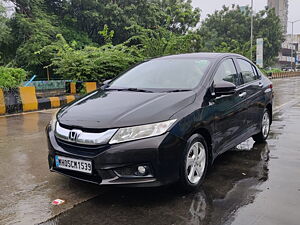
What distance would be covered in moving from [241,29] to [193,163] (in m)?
46.0

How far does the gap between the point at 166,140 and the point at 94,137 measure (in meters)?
0.68

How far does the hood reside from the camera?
3.24m

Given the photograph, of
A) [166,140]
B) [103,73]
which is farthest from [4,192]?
[103,73]

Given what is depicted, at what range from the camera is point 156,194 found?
11.9ft

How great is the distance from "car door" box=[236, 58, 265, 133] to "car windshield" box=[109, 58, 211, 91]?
95 centimetres

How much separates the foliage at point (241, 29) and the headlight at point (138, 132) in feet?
141

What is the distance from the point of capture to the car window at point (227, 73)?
430cm

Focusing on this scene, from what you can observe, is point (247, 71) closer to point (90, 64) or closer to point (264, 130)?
point (264, 130)

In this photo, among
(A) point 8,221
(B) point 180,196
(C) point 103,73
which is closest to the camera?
(A) point 8,221

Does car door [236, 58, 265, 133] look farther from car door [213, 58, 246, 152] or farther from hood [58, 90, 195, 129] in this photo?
hood [58, 90, 195, 129]

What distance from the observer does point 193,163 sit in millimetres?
3641

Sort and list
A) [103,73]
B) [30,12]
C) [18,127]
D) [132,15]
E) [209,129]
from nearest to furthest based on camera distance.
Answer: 1. [209,129]
2. [18,127]
3. [103,73]
4. [30,12]
5. [132,15]

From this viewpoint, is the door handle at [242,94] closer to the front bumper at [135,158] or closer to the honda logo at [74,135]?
the front bumper at [135,158]

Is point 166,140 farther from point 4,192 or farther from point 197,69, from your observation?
point 4,192
